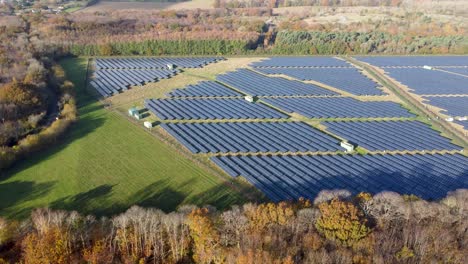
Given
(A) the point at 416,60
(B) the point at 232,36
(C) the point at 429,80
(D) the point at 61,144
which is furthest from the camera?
(B) the point at 232,36

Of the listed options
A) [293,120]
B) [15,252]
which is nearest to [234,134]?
[293,120]

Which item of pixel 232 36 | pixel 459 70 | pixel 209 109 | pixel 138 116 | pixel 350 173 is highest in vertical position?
pixel 232 36

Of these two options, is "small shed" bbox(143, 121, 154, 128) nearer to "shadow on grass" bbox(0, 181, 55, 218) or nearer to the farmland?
the farmland

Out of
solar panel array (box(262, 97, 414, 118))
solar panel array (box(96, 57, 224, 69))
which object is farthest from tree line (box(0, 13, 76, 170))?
solar panel array (box(262, 97, 414, 118))

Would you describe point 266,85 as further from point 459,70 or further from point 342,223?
point 459,70

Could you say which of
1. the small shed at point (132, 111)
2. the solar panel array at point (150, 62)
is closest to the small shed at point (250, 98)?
the small shed at point (132, 111)

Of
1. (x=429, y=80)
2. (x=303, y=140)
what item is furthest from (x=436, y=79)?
(x=303, y=140)
